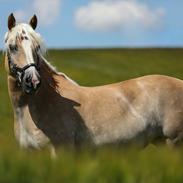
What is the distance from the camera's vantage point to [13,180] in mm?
2289

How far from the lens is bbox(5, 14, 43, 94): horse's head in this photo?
23.4 feet

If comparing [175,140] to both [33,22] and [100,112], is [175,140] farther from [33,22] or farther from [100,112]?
[33,22]

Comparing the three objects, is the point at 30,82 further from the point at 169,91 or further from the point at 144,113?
the point at 169,91

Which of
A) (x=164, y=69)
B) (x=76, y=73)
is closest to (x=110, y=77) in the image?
(x=76, y=73)

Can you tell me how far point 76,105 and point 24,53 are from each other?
1168 millimetres

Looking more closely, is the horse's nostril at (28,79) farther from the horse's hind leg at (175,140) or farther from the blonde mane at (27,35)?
→ the horse's hind leg at (175,140)

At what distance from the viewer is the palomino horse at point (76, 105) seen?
24.6 ft

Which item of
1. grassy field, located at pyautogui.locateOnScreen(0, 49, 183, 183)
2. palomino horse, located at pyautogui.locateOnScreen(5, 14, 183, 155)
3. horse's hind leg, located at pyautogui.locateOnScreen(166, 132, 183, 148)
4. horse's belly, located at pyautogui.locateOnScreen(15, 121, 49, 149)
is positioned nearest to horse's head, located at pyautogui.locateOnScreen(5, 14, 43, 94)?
palomino horse, located at pyautogui.locateOnScreen(5, 14, 183, 155)

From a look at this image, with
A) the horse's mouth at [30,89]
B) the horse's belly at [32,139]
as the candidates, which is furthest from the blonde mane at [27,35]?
the horse's belly at [32,139]

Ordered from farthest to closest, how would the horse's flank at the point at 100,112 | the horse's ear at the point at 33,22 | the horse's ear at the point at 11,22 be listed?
the horse's ear at the point at 33,22 → the horse's ear at the point at 11,22 → the horse's flank at the point at 100,112

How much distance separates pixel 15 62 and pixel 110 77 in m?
33.1

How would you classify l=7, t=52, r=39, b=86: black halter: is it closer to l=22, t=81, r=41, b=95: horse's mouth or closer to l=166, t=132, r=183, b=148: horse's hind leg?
l=22, t=81, r=41, b=95: horse's mouth

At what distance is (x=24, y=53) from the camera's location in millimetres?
7395

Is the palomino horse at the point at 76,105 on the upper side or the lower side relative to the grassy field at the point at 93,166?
lower
